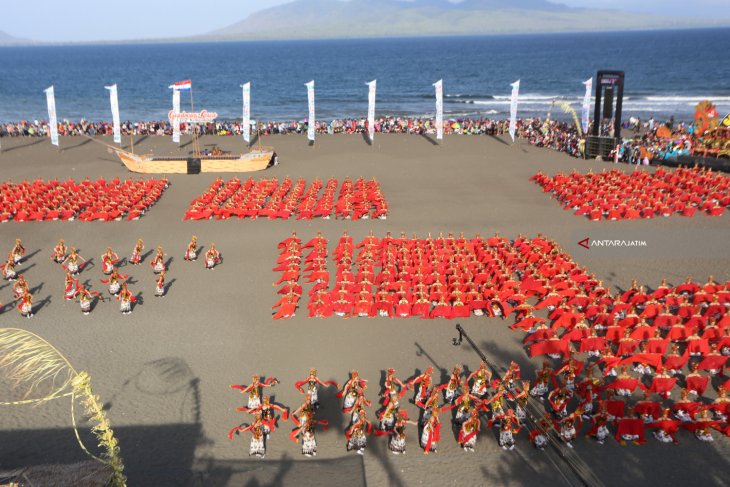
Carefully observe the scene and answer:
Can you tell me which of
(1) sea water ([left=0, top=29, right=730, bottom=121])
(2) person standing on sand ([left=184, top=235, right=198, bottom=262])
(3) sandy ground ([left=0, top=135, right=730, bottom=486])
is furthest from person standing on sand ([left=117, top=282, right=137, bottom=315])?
(1) sea water ([left=0, top=29, right=730, bottom=121])

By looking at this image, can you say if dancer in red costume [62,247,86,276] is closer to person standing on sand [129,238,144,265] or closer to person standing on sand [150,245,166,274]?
person standing on sand [129,238,144,265]

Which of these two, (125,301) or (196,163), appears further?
(196,163)

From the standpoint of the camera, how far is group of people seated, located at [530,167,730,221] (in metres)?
26.7

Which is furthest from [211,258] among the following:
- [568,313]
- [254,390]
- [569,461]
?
[569,461]

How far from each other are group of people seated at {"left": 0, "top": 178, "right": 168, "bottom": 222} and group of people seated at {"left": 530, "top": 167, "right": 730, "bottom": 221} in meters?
24.7

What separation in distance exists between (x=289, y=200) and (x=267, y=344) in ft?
46.1

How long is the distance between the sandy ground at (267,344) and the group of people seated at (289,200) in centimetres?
91

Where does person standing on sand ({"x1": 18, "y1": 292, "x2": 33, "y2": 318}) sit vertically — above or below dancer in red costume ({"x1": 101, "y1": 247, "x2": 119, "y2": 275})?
below

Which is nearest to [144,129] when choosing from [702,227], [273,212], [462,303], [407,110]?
[273,212]

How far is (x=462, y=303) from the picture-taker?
1803cm

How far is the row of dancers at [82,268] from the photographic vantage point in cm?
1830

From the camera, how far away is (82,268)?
72.4 ft

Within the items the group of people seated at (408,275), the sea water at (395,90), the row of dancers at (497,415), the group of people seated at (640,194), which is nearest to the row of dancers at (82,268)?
the group of people seated at (408,275)

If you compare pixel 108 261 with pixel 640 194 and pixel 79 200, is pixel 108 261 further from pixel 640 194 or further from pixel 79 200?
pixel 640 194
